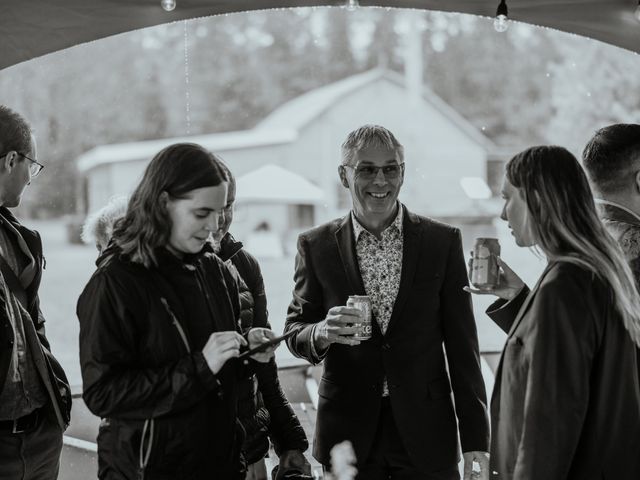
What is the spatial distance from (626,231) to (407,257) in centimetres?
74

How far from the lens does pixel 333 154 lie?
1084 centimetres

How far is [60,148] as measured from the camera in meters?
12.6

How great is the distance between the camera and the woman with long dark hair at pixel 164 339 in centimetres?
188

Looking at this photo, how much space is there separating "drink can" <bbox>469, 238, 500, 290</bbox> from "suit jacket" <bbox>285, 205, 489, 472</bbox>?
272 millimetres

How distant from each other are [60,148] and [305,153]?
190 inches

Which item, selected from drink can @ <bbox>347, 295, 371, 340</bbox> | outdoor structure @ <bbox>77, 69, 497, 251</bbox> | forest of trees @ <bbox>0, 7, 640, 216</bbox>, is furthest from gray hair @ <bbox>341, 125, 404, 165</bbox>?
forest of trees @ <bbox>0, 7, 640, 216</bbox>

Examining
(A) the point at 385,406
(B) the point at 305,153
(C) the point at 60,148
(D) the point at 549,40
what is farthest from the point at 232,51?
(A) the point at 385,406

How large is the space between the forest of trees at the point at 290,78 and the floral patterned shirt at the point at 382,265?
9453 millimetres

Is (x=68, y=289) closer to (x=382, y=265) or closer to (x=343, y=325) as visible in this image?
(x=382, y=265)

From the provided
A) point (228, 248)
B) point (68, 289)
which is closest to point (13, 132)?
point (228, 248)

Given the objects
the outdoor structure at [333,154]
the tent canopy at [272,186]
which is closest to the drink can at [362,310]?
the tent canopy at [272,186]

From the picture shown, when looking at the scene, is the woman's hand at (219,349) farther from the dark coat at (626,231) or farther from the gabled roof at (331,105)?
the gabled roof at (331,105)

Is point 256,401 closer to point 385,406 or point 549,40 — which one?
point 385,406

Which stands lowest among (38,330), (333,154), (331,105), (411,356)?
(411,356)
